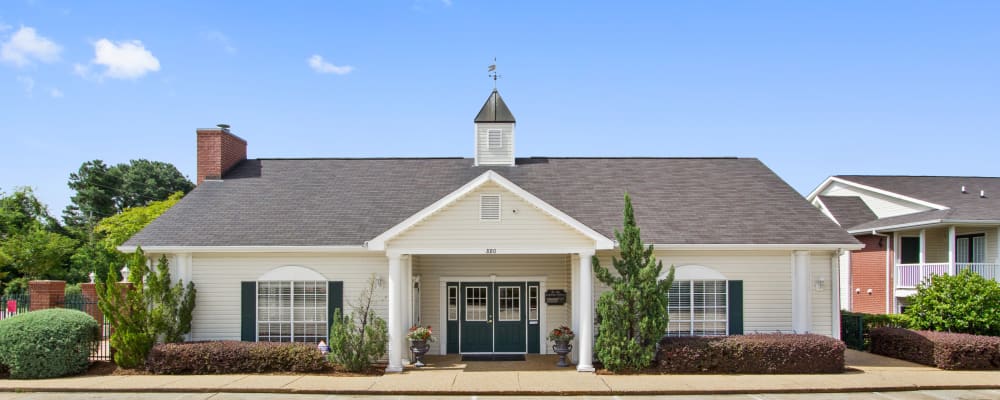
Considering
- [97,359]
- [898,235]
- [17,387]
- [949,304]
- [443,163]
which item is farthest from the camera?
[898,235]

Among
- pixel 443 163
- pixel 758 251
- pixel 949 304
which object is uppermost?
pixel 443 163

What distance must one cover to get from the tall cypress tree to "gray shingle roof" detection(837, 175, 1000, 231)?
11.2 metres

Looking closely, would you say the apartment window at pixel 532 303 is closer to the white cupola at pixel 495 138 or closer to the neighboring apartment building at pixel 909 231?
the white cupola at pixel 495 138

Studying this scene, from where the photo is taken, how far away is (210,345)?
15.9 m

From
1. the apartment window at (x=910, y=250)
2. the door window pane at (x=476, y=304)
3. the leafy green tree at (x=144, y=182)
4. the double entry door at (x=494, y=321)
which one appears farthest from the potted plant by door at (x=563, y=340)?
the leafy green tree at (x=144, y=182)

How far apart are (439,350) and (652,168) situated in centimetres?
842

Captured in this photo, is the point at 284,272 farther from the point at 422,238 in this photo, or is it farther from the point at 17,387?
the point at 17,387

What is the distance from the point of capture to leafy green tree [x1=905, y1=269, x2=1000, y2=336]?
18219 mm

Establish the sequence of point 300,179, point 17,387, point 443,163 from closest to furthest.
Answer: point 17,387 → point 300,179 → point 443,163

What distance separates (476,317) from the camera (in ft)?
61.4

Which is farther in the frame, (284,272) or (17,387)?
(284,272)

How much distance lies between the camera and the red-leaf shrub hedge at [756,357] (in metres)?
15.7

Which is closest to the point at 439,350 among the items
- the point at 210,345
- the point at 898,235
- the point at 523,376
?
the point at 523,376

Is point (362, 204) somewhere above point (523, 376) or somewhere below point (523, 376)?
above
